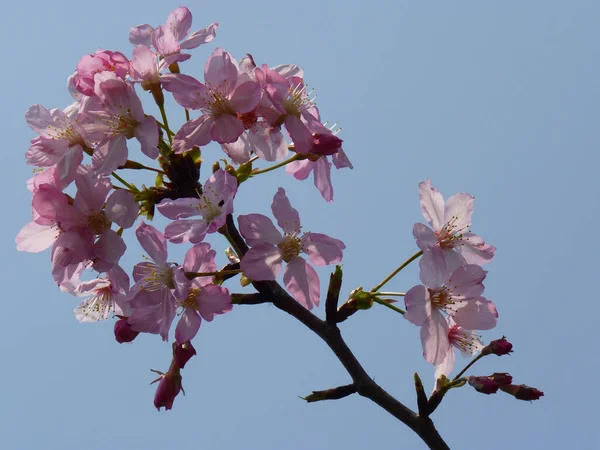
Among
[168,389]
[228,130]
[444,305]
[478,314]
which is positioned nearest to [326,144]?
[228,130]

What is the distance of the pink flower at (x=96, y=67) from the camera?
7.64 feet

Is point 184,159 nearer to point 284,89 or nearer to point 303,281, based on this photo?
point 284,89

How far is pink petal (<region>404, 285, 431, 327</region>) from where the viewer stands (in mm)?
2186

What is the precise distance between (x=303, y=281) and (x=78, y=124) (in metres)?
1.05

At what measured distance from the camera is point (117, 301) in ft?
7.92

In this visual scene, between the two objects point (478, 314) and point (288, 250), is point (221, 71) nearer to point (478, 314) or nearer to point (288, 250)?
point (288, 250)

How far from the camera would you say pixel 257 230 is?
7.28ft

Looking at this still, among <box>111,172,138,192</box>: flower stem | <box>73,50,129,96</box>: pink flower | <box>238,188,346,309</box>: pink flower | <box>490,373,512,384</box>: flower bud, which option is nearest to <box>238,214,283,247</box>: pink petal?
<box>238,188,346,309</box>: pink flower

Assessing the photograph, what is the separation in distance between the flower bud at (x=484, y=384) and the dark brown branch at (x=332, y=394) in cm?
47

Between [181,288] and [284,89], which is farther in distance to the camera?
[284,89]

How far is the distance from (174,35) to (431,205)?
4.32ft

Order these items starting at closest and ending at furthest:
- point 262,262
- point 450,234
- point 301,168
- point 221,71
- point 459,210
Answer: point 262,262 → point 221,71 → point 450,234 → point 459,210 → point 301,168

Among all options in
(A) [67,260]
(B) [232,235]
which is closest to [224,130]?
(B) [232,235]

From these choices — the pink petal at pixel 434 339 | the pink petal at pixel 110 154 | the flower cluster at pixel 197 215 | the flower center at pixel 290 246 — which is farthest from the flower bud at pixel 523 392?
the pink petal at pixel 110 154
